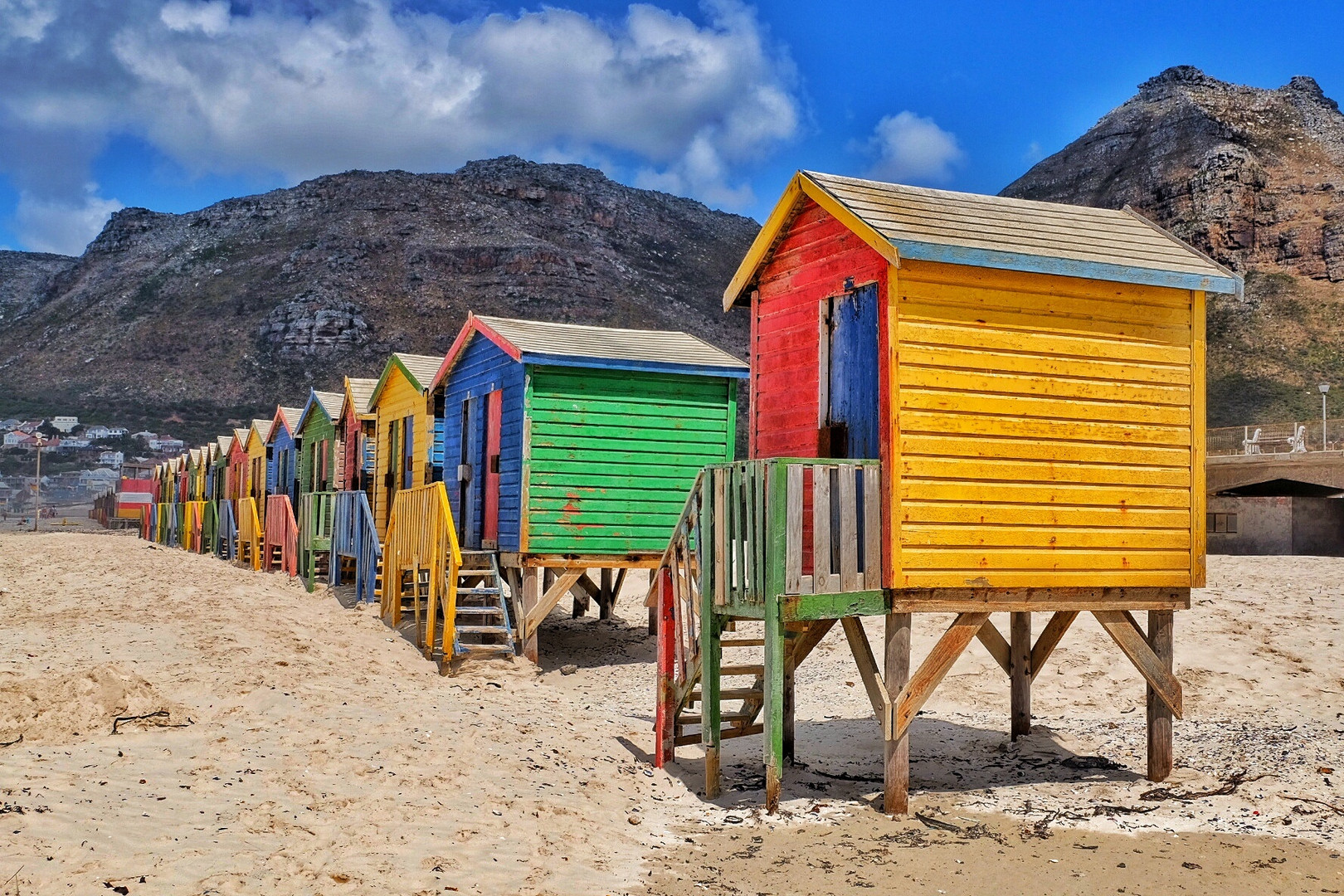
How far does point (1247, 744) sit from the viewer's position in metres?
10.2

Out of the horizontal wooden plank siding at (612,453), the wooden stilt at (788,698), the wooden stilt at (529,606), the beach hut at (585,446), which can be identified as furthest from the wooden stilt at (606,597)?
the wooden stilt at (788,698)

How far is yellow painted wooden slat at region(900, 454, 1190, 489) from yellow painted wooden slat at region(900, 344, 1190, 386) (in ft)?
2.36

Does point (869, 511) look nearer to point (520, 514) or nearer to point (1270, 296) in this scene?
point (520, 514)

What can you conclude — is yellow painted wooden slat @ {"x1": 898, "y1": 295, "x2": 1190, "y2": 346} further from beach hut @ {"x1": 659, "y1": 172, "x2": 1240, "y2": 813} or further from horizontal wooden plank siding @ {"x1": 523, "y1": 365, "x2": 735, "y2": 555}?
horizontal wooden plank siding @ {"x1": 523, "y1": 365, "x2": 735, "y2": 555}

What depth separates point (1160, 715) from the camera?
951 cm

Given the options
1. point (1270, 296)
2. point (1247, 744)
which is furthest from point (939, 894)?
point (1270, 296)

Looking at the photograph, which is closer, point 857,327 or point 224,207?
point 857,327

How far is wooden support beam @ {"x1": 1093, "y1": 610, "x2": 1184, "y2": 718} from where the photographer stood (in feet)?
30.8

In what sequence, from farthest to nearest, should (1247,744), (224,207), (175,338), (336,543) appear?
(224,207) → (175,338) → (336,543) → (1247,744)

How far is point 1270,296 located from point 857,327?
3319 inches

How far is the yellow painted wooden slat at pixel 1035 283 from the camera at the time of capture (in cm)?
856

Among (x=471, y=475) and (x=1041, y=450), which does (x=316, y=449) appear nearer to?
(x=471, y=475)

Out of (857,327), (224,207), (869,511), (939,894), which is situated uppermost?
(224,207)

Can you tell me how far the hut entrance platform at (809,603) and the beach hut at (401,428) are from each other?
1016cm
